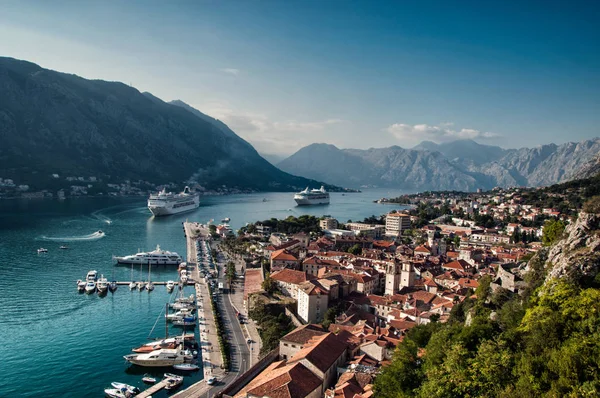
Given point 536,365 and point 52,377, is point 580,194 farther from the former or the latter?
point 52,377

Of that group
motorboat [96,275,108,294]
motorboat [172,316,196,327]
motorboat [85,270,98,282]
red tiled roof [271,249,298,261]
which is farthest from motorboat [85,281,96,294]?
red tiled roof [271,249,298,261]

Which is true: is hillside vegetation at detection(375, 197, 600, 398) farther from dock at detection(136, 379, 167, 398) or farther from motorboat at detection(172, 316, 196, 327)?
motorboat at detection(172, 316, 196, 327)

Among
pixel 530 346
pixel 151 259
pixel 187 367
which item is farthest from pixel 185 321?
pixel 530 346

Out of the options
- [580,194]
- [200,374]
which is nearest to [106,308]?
[200,374]

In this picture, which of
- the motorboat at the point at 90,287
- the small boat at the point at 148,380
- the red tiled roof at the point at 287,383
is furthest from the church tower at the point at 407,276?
the motorboat at the point at 90,287

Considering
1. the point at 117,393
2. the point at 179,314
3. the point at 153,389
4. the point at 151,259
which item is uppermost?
the point at 151,259

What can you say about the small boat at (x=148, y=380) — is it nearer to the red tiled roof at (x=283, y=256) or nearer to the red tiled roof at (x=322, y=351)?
the red tiled roof at (x=322, y=351)

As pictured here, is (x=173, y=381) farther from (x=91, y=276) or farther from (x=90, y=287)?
(x=91, y=276)
